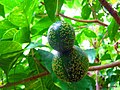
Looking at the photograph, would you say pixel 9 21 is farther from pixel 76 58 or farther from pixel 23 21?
pixel 76 58

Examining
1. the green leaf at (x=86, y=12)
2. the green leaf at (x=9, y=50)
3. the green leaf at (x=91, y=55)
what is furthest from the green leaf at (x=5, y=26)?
the green leaf at (x=86, y=12)

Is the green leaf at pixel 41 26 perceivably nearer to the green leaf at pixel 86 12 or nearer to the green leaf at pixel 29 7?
the green leaf at pixel 29 7

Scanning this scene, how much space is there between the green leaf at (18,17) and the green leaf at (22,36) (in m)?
0.03

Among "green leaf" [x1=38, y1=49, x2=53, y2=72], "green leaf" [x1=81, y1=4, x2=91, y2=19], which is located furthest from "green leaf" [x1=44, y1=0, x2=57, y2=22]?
"green leaf" [x1=81, y1=4, x2=91, y2=19]

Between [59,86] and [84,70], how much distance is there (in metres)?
0.21

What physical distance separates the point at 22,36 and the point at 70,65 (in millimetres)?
168

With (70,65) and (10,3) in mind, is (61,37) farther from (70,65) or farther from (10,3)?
(10,3)

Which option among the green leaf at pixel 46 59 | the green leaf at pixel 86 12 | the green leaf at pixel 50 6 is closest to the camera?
the green leaf at pixel 50 6

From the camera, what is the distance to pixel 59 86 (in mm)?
1008

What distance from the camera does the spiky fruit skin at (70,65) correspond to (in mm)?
817

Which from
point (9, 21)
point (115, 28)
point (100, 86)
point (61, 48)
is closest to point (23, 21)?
point (9, 21)

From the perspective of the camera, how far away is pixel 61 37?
0.80m

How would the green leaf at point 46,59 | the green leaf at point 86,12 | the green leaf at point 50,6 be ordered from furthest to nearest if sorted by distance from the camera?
the green leaf at point 86,12
the green leaf at point 46,59
the green leaf at point 50,6

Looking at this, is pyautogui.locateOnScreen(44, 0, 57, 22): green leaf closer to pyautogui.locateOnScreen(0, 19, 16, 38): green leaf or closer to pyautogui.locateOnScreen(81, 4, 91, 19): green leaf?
pyautogui.locateOnScreen(0, 19, 16, 38): green leaf
